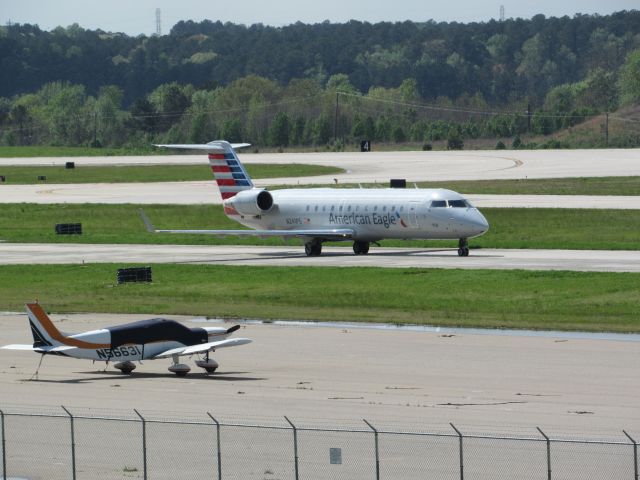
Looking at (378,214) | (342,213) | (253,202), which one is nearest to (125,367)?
(378,214)

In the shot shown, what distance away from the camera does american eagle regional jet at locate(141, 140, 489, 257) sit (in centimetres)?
6950

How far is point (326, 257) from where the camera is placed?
73125 mm

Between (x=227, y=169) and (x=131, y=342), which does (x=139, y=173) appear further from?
(x=131, y=342)

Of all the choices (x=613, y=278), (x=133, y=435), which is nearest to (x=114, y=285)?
(x=613, y=278)

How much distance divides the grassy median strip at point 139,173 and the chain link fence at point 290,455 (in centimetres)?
11141

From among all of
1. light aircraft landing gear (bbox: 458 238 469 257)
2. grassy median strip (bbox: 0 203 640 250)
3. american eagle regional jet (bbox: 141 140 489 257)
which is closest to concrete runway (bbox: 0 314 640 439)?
american eagle regional jet (bbox: 141 140 489 257)

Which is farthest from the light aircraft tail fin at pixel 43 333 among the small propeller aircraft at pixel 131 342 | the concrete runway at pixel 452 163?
the concrete runway at pixel 452 163

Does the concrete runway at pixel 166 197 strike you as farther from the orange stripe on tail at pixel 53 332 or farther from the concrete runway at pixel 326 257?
the orange stripe on tail at pixel 53 332

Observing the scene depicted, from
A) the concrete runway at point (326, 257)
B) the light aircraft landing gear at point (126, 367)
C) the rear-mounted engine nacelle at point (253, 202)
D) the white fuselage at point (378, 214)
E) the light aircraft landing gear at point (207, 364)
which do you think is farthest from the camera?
the rear-mounted engine nacelle at point (253, 202)

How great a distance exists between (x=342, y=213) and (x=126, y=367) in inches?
1363

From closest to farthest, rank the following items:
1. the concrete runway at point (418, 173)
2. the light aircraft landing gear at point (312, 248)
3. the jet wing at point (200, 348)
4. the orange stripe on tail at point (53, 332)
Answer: the orange stripe on tail at point (53, 332) < the jet wing at point (200, 348) < the light aircraft landing gear at point (312, 248) < the concrete runway at point (418, 173)

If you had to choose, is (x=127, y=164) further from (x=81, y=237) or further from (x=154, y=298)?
(x=154, y=298)

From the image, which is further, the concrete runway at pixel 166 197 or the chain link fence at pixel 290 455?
the concrete runway at pixel 166 197

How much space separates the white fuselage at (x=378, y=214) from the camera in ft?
228
